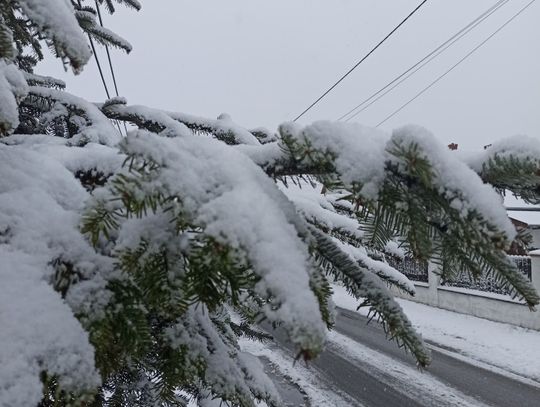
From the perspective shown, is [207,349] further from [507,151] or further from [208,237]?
[507,151]

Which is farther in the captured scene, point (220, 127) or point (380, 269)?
point (220, 127)

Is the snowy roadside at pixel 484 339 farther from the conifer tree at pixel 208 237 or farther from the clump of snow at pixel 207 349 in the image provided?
the conifer tree at pixel 208 237

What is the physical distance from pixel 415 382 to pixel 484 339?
3.94m

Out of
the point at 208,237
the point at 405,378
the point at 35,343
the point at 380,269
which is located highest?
the point at 380,269

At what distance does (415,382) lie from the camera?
20.9 ft

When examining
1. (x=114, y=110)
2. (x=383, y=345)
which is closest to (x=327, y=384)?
(x=383, y=345)

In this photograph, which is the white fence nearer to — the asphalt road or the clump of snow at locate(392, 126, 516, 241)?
the asphalt road

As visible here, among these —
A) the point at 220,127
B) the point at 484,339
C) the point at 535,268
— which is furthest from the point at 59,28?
the point at 535,268

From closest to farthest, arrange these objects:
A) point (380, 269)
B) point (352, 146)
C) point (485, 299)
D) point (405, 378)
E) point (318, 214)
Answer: point (352, 146), point (318, 214), point (380, 269), point (405, 378), point (485, 299)

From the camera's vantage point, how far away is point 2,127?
806 millimetres

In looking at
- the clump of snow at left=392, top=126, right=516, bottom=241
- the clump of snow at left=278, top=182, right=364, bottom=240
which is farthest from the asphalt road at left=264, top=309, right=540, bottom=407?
the clump of snow at left=392, top=126, right=516, bottom=241

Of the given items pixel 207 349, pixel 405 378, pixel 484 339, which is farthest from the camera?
pixel 484 339

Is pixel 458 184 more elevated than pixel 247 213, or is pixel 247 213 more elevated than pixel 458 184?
pixel 458 184

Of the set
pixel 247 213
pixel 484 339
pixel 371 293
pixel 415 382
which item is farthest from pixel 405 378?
pixel 247 213
